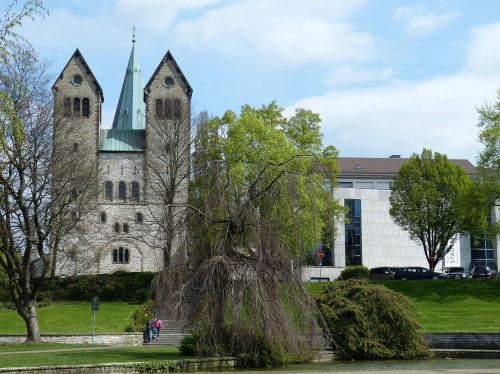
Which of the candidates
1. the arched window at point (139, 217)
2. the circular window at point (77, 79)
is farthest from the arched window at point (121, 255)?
the circular window at point (77, 79)

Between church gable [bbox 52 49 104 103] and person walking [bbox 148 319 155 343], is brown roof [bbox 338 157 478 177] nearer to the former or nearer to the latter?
church gable [bbox 52 49 104 103]

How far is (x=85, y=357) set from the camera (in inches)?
1073

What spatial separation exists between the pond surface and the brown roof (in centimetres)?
7400

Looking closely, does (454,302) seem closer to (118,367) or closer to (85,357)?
(85,357)

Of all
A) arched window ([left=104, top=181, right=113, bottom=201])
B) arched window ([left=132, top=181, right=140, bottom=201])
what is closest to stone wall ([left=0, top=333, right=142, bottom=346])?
arched window ([left=132, top=181, right=140, bottom=201])

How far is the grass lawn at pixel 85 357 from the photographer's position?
1000 inches

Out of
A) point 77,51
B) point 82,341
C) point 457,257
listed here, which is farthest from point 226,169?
point 457,257

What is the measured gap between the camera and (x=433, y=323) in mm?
41531

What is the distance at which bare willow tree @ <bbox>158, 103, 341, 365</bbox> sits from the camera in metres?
25.7

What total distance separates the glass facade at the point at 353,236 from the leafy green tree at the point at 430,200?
12.1 m

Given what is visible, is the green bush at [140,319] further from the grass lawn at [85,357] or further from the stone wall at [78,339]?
the grass lawn at [85,357]

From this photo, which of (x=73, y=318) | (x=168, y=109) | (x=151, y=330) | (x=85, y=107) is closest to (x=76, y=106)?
(x=85, y=107)

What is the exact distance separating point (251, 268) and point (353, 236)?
5805 cm

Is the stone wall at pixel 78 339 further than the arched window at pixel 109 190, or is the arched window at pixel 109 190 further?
the arched window at pixel 109 190
